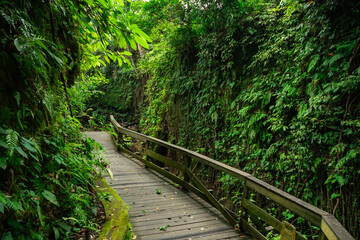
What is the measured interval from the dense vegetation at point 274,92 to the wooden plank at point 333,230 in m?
1.75

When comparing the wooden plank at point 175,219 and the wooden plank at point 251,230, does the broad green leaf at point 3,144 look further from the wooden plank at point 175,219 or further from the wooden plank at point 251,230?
the wooden plank at point 251,230

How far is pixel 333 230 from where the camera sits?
6.53ft

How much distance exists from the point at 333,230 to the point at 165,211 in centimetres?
300

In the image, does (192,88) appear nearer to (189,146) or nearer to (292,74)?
(189,146)

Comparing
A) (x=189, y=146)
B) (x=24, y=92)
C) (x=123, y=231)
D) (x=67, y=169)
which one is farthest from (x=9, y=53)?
(x=189, y=146)

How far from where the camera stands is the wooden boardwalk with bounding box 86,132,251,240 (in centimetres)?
355

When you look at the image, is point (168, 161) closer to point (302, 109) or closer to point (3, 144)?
point (302, 109)

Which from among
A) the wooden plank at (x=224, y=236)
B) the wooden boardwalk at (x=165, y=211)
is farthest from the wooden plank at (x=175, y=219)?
the wooden plank at (x=224, y=236)

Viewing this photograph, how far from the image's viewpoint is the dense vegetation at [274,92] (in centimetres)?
376

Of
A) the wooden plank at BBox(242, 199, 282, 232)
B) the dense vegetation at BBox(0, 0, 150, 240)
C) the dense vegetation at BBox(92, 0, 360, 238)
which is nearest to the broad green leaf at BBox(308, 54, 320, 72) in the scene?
the dense vegetation at BBox(92, 0, 360, 238)

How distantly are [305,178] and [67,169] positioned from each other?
13.8ft

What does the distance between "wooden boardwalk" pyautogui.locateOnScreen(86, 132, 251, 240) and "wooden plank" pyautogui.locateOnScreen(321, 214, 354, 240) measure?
1.57m

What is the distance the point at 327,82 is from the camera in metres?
4.12

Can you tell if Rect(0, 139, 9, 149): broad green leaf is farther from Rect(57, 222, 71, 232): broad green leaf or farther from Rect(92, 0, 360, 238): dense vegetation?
Rect(92, 0, 360, 238): dense vegetation
